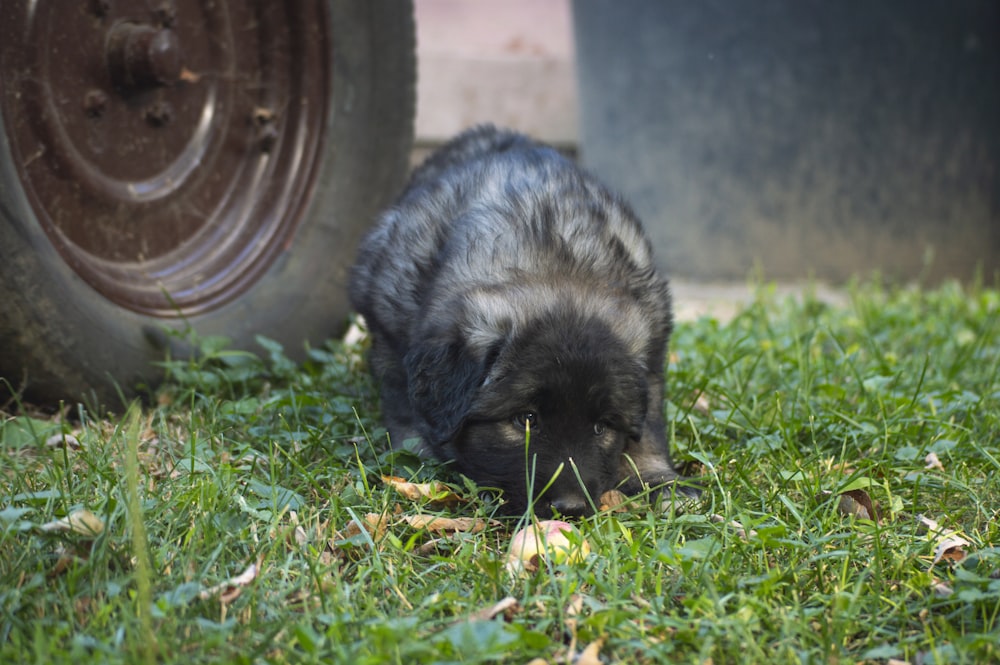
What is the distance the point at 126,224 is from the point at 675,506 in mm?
2074

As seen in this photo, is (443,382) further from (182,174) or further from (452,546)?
(182,174)

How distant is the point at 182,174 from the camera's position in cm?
374

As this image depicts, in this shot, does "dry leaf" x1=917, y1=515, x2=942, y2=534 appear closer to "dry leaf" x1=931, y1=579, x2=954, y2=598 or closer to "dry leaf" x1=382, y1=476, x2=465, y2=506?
"dry leaf" x1=931, y1=579, x2=954, y2=598

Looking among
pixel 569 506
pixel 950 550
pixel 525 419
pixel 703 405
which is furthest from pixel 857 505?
pixel 703 405

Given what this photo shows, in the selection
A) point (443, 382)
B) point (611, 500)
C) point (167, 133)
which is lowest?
point (611, 500)

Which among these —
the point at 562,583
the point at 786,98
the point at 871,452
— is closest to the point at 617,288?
the point at 871,452

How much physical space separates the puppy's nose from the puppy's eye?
0.24m

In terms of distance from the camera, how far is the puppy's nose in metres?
2.64

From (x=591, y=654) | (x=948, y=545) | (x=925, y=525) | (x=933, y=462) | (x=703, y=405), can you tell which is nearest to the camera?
(x=591, y=654)

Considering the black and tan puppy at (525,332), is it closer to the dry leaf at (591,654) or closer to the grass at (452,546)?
the grass at (452,546)

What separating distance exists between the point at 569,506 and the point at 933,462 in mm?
1204

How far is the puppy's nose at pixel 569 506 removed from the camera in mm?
2645

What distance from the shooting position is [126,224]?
11.6 ft

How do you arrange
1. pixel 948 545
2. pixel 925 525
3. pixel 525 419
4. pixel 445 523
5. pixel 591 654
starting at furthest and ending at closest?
1. pixel 525 419
2. pixel 925 525
3. pixel 445 523
4. pixel 948 545
5. pixel 591 654
